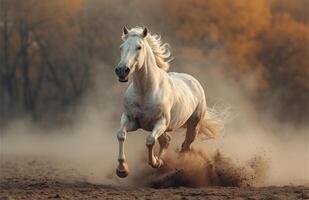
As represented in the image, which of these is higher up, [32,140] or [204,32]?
[204,32]

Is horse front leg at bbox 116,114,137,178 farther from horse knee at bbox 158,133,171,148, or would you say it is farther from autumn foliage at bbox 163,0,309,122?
autumn foliage at bbox 163,0,309,122

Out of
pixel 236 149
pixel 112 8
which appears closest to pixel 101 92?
pixel 112 8

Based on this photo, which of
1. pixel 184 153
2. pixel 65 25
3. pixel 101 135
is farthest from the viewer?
pixel 65 25

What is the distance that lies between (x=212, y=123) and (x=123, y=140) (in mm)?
2972

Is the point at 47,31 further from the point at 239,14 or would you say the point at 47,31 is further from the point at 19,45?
the point at 239,14

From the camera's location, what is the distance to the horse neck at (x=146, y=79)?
27.3 ft

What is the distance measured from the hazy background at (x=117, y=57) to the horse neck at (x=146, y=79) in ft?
41.0

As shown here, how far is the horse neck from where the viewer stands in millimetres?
8336

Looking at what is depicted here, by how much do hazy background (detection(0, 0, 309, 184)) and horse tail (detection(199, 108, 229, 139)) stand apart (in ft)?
33.1

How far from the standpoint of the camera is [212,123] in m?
10.8

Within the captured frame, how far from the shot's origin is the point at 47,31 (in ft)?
99.7

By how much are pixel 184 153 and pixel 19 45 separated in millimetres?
21441

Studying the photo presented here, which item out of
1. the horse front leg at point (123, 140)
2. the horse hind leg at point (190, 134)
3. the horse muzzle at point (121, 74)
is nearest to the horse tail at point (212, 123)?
the horse hind leg at point (190, 134)

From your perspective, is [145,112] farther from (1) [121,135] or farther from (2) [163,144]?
(2) [163,144]
